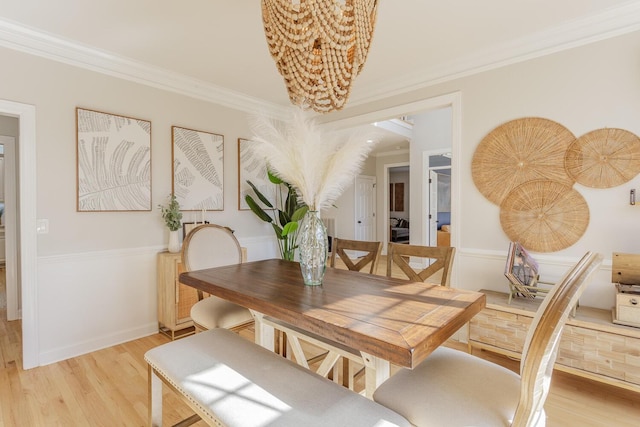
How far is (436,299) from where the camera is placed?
54.8 inches

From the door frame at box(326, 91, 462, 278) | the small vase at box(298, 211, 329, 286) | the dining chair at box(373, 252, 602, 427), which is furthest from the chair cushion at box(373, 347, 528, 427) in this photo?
the door frame at box(326, 91, 462, 278)

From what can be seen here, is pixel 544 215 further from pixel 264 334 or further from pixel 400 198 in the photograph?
pixel 400 198

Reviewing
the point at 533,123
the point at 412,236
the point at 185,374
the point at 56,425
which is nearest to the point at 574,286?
the point at 185,374

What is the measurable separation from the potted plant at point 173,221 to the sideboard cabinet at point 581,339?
2.72m

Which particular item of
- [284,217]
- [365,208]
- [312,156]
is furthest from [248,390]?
[365,208]

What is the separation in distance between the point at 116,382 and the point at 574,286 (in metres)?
2.74

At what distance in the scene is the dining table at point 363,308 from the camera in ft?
3.30

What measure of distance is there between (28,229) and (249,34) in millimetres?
2260

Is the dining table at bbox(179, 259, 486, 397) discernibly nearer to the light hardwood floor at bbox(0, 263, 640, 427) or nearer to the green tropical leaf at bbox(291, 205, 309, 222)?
the light hardwood floor at bbox(0, 263, 640, 427)

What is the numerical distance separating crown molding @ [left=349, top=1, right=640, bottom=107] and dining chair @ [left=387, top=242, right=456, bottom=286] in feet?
5.85

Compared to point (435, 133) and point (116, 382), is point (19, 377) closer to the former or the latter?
point (116, 382)

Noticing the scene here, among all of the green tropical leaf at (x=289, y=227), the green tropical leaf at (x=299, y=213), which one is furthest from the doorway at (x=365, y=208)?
the green tropical leaf at (x=289, y=227)

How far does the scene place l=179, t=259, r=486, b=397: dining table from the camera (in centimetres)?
101

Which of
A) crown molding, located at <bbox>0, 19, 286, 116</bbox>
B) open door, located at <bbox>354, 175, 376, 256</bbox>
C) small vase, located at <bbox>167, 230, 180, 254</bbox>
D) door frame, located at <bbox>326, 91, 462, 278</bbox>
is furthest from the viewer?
open door, located at <bbox>354, 175, 376, 256</bbox>
